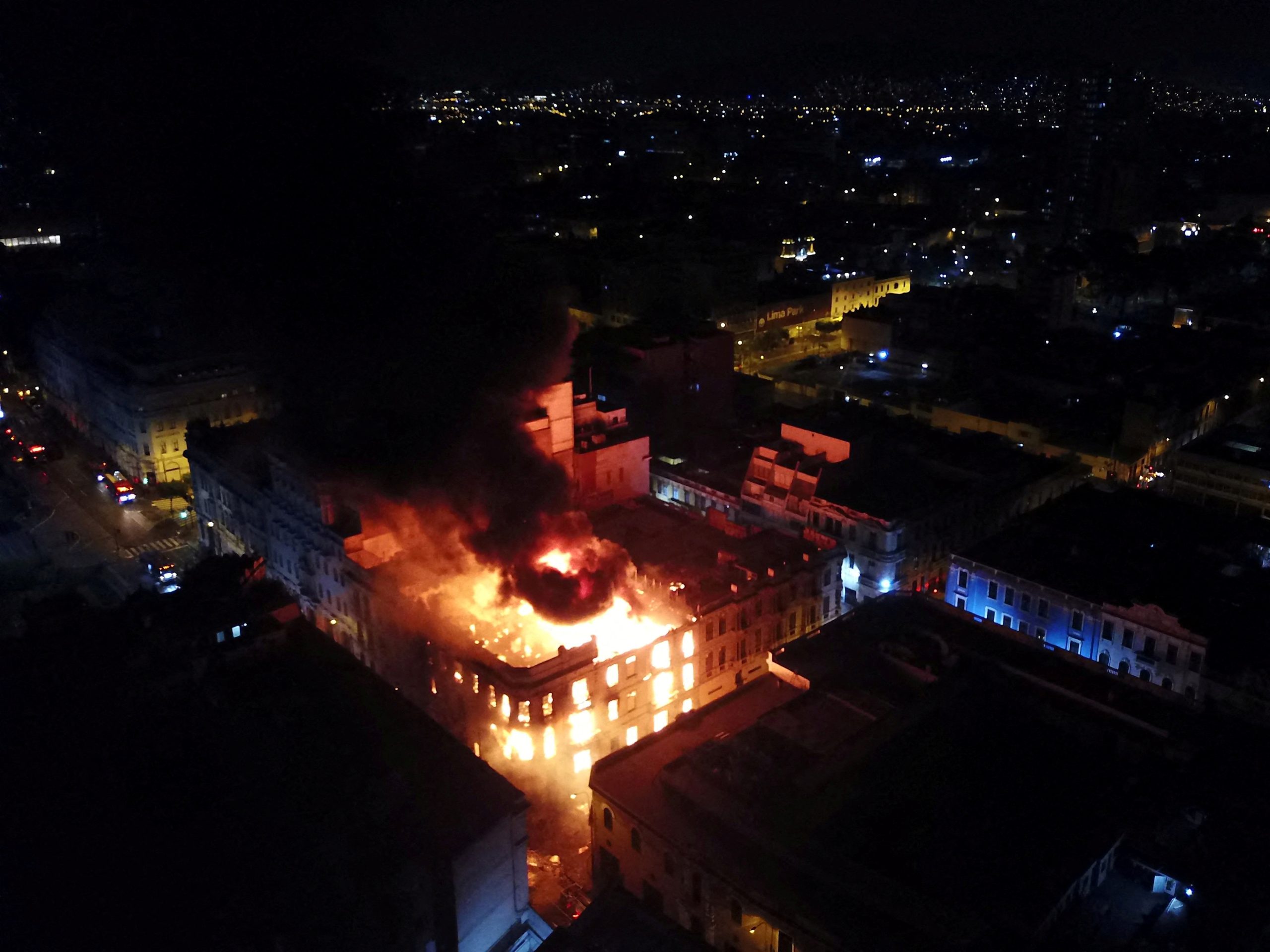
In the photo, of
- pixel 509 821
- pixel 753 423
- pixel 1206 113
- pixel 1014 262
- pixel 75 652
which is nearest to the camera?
pixel 509 821

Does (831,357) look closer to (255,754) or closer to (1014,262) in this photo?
(1014,262)

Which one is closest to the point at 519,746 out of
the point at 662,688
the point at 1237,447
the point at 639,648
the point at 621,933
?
the point at 639,648

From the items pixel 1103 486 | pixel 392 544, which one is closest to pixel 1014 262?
pixel 1103 486

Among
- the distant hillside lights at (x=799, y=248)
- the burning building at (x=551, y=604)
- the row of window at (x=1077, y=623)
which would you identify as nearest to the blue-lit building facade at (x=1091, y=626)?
the row of window at (x=1077, y=623)

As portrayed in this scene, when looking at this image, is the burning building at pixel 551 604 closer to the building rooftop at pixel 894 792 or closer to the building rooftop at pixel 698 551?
the building rooftop at pixel 698 551

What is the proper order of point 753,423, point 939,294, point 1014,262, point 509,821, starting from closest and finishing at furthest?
1. point 509,821
2. point 753,423
3. point 939,294
4. point 1014,262
